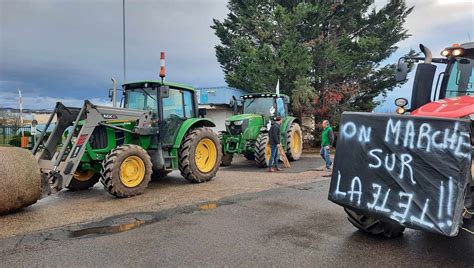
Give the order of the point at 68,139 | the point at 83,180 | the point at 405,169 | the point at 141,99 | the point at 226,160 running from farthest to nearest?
1. the point at 226,160
2. the point at 141,99
3. the point at 83,180
4. the point at 68,139
5. the point at 405,169

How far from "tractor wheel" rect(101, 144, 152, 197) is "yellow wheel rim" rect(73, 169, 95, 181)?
1595 mm

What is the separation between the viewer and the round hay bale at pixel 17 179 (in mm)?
5766

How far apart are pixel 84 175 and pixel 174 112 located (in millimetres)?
2479

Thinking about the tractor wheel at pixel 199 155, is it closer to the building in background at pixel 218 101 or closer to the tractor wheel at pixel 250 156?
the tractor wheel at pixel 250 156

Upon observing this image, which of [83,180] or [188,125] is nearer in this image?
[83,180]

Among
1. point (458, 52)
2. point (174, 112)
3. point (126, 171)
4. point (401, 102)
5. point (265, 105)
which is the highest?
point (458, 52)

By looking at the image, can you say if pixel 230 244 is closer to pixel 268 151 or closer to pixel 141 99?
pixel 141 99

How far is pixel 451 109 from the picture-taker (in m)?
4.22

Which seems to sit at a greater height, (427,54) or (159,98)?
(427,54)

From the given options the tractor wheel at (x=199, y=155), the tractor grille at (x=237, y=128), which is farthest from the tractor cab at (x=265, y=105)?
the tractor wheel at (x=199, y=155)

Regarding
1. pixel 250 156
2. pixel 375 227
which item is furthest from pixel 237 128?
pixel 375 227

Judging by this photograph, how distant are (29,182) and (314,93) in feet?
48.7

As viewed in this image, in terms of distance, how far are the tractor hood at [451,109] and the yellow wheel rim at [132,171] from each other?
5.12 meters

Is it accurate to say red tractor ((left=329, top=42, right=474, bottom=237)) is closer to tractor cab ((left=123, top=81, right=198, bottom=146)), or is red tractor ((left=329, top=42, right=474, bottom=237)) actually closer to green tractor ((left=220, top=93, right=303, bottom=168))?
tractor cab ((left=123, top=81, right=198, bottom=146))
